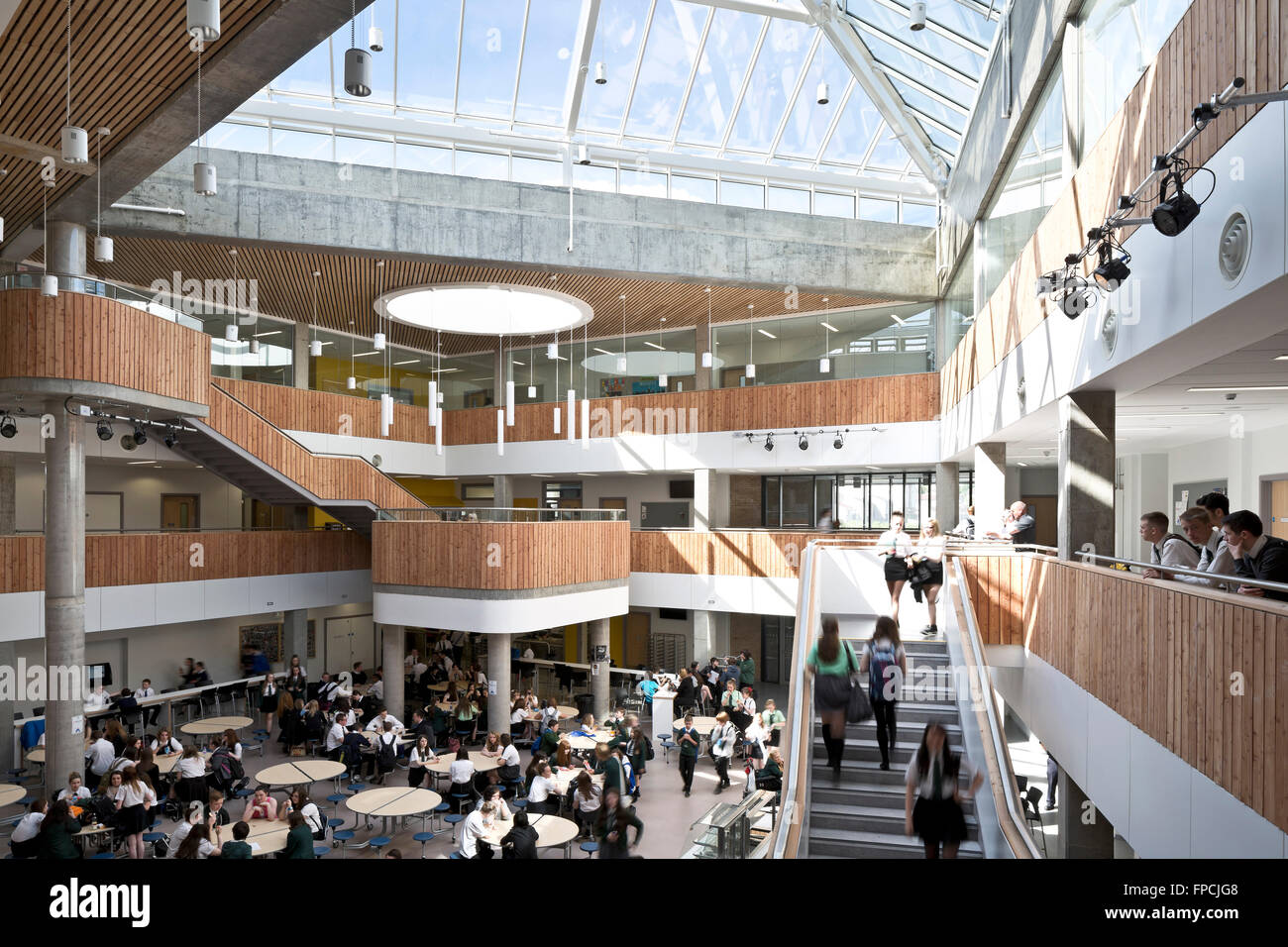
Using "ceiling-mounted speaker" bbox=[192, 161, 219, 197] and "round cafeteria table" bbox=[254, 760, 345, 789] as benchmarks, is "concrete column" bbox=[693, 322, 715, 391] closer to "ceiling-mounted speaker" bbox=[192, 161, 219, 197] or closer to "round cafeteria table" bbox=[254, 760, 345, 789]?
"round cafeteria table" bbox=[254, 760, 345, 789]

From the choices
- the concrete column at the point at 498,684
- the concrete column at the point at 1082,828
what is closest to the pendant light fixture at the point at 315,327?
the concrete column at the point at 498,684

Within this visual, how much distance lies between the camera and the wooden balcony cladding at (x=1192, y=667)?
4.70m

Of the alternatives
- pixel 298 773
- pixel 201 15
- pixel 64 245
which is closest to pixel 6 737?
pixel 298 773

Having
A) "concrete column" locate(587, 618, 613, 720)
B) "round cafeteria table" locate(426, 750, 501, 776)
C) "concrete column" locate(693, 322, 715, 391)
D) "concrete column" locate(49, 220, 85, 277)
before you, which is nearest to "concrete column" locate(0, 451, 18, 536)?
"concrete column" locate(49, 220, 85, 277)

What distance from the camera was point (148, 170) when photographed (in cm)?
1333

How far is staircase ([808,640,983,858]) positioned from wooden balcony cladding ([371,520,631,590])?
1087 cm

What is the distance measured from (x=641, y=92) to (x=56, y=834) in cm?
1883

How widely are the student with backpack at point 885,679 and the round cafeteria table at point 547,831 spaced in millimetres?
4661

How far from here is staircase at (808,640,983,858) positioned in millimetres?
7414

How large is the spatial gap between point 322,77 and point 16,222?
7.12 meters

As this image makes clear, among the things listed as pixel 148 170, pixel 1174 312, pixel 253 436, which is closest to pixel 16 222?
pixel 148 170

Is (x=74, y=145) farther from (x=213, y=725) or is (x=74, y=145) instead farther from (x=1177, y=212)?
(x=213, y=725)

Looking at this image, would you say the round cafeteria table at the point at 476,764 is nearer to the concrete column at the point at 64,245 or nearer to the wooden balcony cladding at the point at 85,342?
the wooden balcony cladding at the point at 85,342

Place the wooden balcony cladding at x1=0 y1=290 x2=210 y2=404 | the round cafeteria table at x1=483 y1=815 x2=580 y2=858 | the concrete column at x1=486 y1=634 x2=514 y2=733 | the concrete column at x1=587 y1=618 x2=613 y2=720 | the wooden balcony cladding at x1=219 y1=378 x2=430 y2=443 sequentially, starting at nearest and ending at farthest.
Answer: the round cafeteria table at x1=483 y1=815 x2=580 y2=858
the wooden balcony cladding at x1=0 y1=290 x2=210 y2=404
the concrete column at x1=486 y1=634 x2=514 y2=733
the concrete column at x1=587 y1=618 x2=613 y2=720
the wooden balcony cladding at x1=219 y1=378 x2=430 y2=443
